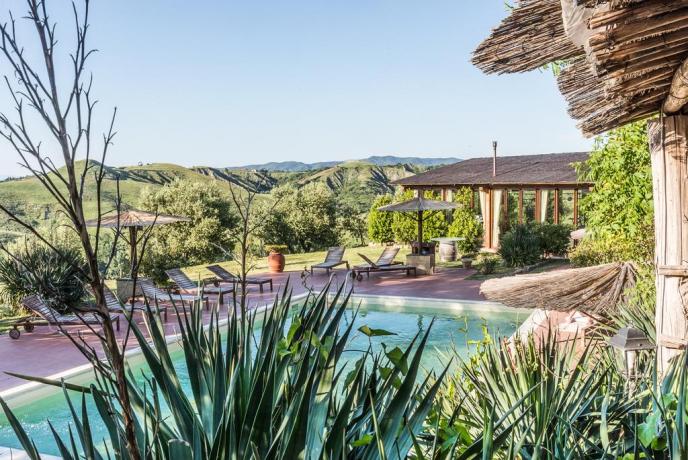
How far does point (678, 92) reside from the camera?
9.93 feet

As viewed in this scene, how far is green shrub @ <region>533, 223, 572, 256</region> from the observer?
716 inches

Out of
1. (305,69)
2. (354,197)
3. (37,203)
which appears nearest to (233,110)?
(305,69)

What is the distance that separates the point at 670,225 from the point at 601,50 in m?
1.80

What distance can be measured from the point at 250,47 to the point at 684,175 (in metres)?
32.7

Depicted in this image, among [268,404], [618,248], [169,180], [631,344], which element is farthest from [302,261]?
[169,180]

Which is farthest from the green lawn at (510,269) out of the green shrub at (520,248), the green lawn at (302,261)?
the green lawn at (302,261)

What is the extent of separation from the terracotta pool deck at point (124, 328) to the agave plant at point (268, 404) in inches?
55.1

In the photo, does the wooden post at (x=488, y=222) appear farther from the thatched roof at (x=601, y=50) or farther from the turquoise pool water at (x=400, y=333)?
the thatched roof at (x=601, y=50)

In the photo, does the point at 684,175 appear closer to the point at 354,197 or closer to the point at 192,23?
the point at 192,23

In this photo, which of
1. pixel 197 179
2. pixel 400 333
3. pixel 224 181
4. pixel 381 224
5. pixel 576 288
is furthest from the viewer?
pixel 197 179

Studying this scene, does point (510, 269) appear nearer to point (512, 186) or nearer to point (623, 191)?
point (512, 186)

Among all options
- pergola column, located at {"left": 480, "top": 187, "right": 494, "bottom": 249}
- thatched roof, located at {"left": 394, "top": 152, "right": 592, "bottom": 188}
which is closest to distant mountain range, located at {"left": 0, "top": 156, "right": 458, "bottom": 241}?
thatched roof, located at {"left": 394, "top": 152, "right": 592, "bottom": 188}

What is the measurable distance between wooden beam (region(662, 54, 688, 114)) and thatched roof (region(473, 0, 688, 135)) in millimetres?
31

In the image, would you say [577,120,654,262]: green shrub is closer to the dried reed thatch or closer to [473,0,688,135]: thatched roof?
the dried reed thatch
